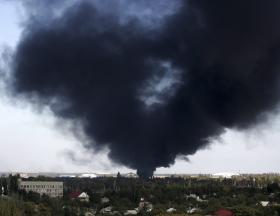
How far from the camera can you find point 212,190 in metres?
56.1

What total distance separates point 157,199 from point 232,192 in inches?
302

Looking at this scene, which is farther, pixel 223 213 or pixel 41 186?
pixel 41 186

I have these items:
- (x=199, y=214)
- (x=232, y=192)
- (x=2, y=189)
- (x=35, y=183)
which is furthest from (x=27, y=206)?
(x=35, y=183)

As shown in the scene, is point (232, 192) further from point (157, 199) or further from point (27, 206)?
point (27, 206)

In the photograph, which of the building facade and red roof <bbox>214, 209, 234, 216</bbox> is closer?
red roof <bbox>214, 209, 234, 216</bbox>

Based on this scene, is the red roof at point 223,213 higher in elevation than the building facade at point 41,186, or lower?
lower

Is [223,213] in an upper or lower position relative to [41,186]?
lower

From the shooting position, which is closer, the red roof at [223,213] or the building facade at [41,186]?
the red roof at [223,213]

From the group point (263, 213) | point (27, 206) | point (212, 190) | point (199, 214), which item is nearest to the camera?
point (263, 213)

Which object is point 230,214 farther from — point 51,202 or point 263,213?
point 51,202

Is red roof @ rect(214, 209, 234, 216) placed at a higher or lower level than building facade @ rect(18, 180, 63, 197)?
lower

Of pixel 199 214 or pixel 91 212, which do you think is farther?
pixel 91 212

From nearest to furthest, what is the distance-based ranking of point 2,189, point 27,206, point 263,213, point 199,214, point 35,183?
point 263,213 < point 199,214 < point 27,206 < point 2,189 < point 35,183

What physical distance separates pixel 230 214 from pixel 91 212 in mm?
11313
